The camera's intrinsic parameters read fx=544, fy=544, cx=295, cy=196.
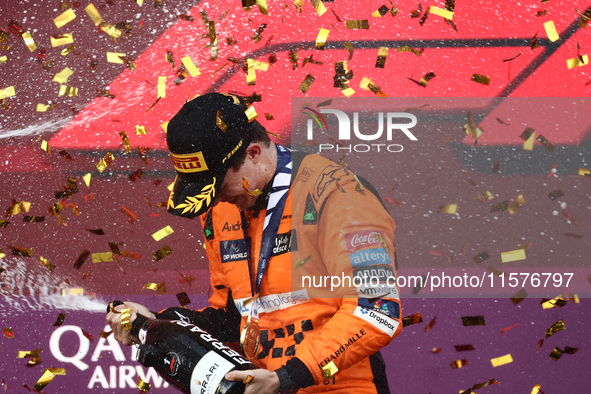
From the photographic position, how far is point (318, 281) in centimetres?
164

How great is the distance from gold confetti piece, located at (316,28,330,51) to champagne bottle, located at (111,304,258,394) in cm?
129

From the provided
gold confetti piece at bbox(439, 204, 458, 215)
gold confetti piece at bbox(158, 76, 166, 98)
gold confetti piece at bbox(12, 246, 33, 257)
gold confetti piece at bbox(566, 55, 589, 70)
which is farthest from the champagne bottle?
gold confetti piece at bbox(566, 55, 589, 70)

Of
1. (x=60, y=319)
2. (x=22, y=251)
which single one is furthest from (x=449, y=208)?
(x=22, y=251)

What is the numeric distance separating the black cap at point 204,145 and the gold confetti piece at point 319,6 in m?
0.91

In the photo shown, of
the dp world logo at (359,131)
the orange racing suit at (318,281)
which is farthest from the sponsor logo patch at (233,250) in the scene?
the dp world logo at (359,131)

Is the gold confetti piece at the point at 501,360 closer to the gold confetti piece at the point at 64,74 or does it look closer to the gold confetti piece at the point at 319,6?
the gold confetti piece at the point at 319,6

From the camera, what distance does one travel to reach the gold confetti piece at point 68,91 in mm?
2426

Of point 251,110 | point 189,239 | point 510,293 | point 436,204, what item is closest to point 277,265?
point 251,110

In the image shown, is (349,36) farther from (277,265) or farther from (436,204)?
(277,265)

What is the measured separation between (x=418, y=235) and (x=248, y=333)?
103 centimetres

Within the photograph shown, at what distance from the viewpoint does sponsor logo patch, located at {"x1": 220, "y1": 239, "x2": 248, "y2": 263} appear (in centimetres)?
175

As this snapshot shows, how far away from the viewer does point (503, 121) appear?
89.0 inches

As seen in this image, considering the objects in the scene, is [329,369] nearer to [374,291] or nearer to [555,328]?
[374,291]

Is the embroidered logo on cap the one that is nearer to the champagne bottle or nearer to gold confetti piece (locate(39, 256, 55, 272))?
the champagne bottle
